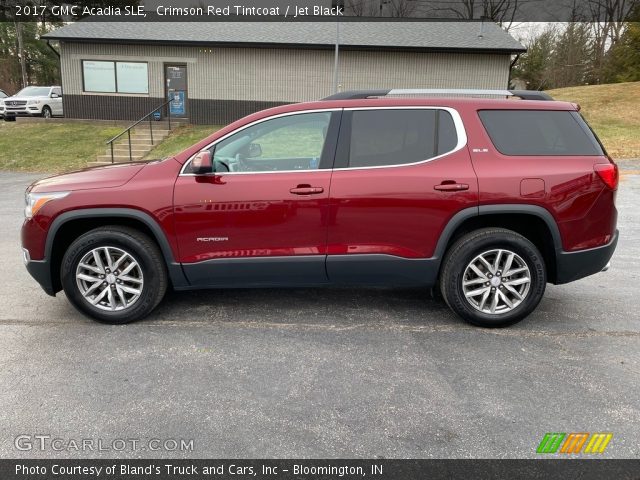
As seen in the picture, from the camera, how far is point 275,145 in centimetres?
429

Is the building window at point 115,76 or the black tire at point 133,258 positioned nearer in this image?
the black tire at point 133,258

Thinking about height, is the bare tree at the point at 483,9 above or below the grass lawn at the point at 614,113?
above

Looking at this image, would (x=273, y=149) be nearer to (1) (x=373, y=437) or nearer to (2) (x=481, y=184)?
(2) (x=481, y=184)

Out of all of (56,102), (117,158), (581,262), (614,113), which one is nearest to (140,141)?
(117,158)

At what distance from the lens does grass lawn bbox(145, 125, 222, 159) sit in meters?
17.5

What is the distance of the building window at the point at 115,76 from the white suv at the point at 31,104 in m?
4.11

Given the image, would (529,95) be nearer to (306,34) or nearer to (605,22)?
(306,34)

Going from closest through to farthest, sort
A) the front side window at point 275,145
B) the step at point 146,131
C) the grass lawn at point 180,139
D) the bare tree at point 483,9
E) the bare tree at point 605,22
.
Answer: the front side window at point 275,145
the grass lawn at point 180,139
the step at point 146,131
the bare tree at point 605,22
the bare tree at point 483,9

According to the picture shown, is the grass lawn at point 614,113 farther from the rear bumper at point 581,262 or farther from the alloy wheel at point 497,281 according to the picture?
the alloy wheel at point 497,281

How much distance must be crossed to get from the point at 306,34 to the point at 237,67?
10.9ft

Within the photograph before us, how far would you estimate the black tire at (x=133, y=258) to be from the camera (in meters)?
4.07

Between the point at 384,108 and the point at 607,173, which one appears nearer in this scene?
the point at 607,173

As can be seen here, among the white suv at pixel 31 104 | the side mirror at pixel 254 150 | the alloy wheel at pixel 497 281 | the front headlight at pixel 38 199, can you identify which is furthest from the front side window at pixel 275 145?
the white suv at pixel 31 104

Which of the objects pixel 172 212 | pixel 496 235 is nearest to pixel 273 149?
pixel 172 212
